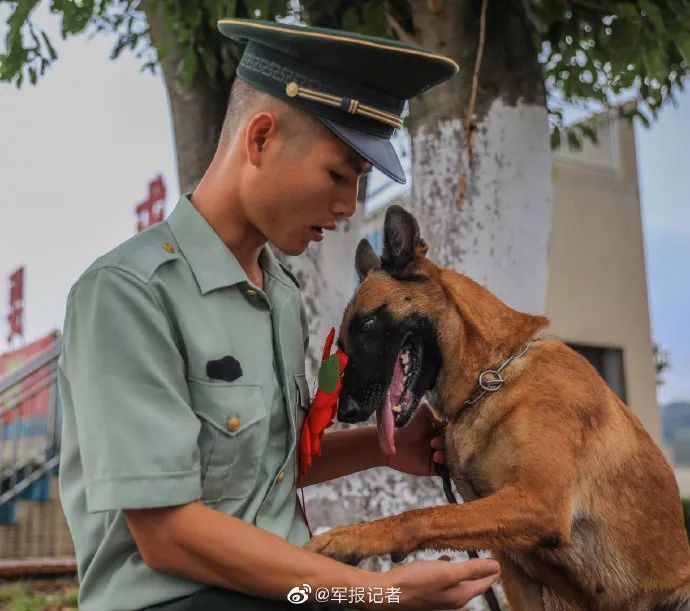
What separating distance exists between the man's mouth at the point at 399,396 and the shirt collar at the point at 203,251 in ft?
1.90

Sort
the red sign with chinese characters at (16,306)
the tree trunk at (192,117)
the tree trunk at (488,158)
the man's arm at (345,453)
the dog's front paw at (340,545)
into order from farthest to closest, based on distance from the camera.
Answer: the red sign with chinese characters at (16,306)
the tree trunk at (192,117)
the tree trunk at (488,158)
the man's arm at (345,453)
the dog's front paw at (340,545)

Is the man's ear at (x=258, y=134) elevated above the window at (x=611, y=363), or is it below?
above

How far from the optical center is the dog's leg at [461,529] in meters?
1.82

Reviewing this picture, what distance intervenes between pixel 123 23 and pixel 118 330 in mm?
4925

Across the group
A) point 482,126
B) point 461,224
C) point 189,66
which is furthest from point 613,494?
point 189,66

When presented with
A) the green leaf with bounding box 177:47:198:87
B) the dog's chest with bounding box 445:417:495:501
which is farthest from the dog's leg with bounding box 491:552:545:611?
the green leaf with bounding box 177:47:198:87

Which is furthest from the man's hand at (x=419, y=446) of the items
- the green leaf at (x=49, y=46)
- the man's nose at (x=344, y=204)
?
the green leaf at (x=49, y=46)

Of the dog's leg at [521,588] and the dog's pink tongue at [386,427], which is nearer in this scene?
the dog's pink tongue at [386,427]

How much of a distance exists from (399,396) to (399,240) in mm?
472

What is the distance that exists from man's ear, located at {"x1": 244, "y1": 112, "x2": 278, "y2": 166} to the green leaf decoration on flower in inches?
21.2

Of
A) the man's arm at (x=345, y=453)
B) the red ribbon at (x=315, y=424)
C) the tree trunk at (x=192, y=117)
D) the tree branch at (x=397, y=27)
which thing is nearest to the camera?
the red ribbon at (x=315, y=424)

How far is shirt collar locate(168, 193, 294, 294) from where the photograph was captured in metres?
1.79

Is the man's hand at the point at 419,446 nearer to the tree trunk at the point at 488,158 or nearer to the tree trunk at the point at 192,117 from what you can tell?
the tree trunk at the point at 488,158

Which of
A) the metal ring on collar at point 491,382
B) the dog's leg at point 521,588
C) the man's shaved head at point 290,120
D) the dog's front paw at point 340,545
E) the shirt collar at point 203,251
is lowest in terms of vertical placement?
the dog's leg at point 521,588
